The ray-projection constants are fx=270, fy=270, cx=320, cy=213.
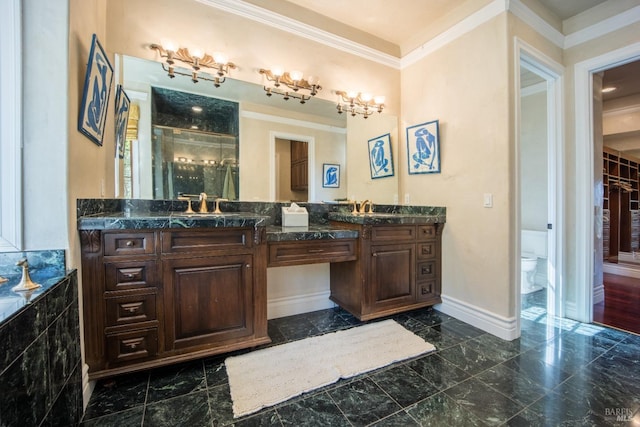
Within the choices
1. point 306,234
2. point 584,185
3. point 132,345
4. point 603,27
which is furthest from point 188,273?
point 603,27

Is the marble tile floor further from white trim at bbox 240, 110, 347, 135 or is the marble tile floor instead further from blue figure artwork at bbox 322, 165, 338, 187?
white trim at bbox 240, 110, 347, 135

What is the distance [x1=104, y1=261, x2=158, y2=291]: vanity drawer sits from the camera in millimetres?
1499

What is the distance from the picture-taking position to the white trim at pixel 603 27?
2.21 metres

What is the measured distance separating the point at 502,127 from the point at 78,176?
9.34ft

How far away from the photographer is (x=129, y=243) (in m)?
1.53

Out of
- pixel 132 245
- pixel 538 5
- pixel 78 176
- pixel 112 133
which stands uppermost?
pixel 538 5

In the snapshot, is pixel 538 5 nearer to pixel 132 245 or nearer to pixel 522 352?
pixel 522 352

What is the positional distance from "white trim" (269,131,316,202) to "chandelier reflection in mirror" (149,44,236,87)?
0.62m

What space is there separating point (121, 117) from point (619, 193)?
821cm

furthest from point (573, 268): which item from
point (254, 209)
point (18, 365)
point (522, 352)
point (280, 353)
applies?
point (18, 365)

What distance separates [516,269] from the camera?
2.17 metres

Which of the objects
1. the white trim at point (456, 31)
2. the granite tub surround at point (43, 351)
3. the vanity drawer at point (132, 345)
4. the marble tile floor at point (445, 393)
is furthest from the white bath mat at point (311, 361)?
the white trim at point (456, 31)

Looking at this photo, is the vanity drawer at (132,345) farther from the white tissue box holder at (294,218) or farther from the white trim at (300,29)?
the white trim at (300,29)

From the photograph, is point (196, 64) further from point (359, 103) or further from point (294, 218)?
point (359, 103)
